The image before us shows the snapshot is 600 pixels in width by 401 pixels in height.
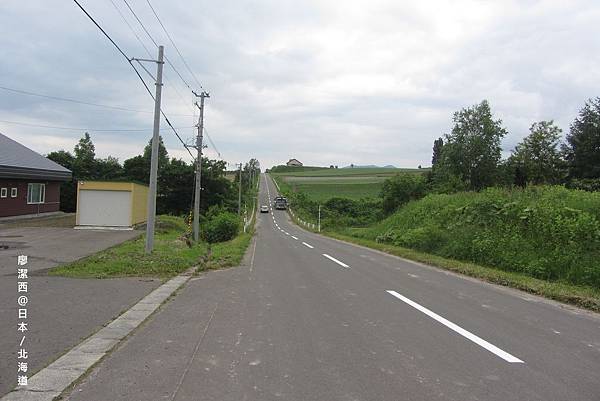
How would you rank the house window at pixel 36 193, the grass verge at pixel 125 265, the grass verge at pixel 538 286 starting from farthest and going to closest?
the house window at pixel 36 193, the grass verge at pixel 125 265, the grass verge at pixel 538 286

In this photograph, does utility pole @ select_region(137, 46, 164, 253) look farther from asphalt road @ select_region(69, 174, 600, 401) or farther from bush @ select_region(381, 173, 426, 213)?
bush @ select_region(381, 173, 426, 213)

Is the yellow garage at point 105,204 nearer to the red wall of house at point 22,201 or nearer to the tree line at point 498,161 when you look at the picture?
the red wall of house at point 22,201

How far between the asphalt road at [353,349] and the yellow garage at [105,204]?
20.3 m

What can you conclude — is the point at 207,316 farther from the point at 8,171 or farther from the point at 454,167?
the point at 454,167

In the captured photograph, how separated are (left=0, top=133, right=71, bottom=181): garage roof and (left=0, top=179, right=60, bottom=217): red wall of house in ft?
2.43

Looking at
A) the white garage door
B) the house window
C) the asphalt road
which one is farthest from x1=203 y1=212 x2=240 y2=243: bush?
the asphalt road

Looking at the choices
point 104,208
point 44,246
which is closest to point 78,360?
point 44,246

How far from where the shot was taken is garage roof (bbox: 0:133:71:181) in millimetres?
29219

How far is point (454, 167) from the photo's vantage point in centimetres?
6712

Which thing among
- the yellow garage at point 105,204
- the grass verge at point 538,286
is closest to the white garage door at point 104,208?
the yellow garage at point 105,204

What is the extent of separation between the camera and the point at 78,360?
5543 mm

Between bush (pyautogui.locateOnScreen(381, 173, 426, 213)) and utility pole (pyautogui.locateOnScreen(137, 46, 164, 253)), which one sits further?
bush (pyautogui.locateOnScreen(381, 173, 426, 213))

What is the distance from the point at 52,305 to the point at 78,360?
11.2ft

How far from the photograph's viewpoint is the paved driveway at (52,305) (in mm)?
5840
